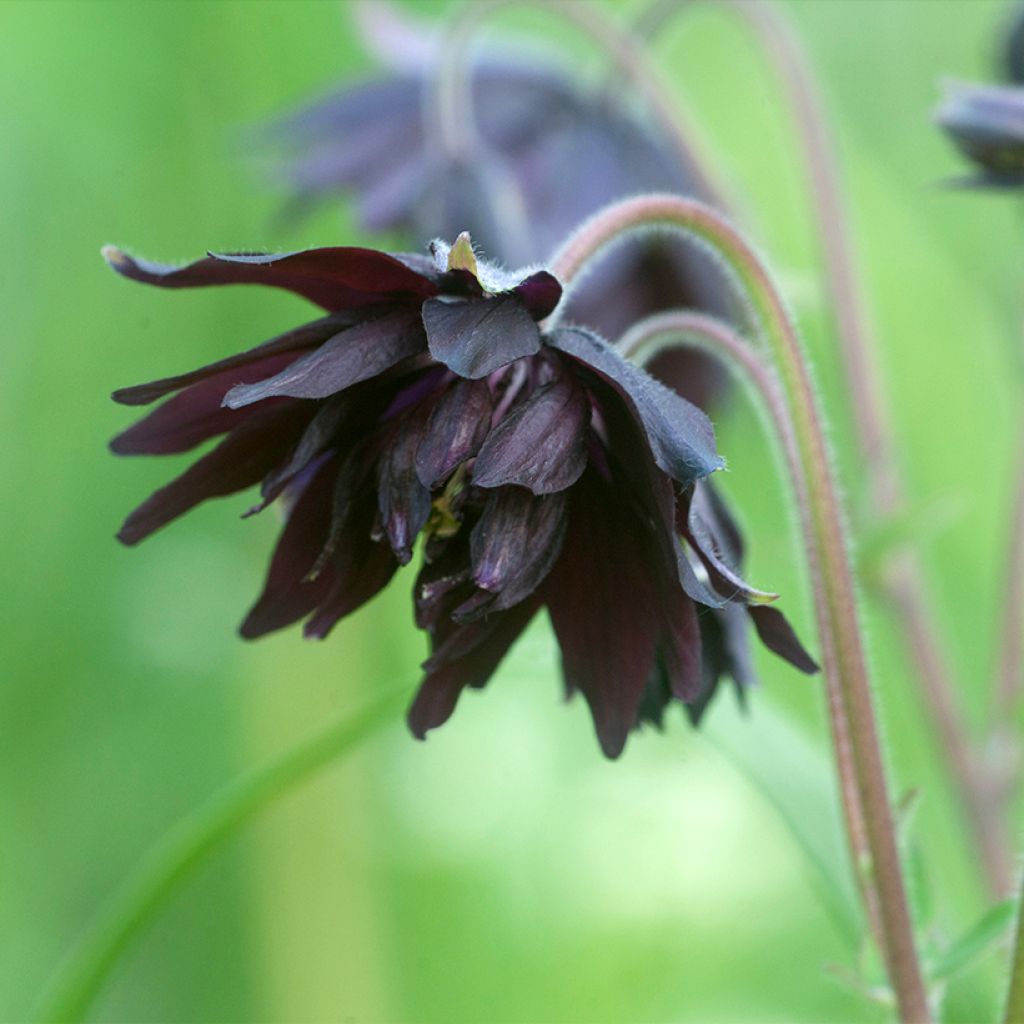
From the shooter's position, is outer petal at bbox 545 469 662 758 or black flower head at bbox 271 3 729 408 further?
black flower head at bbox 271 3 729 408

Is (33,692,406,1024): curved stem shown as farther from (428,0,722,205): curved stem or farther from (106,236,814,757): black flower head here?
(428,0,722,205): curved stem

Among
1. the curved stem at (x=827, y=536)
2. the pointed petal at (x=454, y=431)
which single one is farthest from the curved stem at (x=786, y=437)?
the pointed petal at (x=454, y=431)

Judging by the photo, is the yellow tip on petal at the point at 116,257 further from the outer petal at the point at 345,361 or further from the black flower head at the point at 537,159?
the black flower head at the point at 537,159

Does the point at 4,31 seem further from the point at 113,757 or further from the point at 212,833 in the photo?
the point at 212,833

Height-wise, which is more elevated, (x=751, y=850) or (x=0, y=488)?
(x=0, y=488)

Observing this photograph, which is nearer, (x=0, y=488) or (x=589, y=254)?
(x=589, y=254)

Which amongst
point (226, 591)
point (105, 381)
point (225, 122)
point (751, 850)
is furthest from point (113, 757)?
point (225, 122)

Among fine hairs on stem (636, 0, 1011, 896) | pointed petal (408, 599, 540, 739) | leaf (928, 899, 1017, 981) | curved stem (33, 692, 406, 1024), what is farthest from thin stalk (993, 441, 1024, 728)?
pointed petal (408, 599, 540, 739)

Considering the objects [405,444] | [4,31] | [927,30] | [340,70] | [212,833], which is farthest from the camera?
[927,30]
